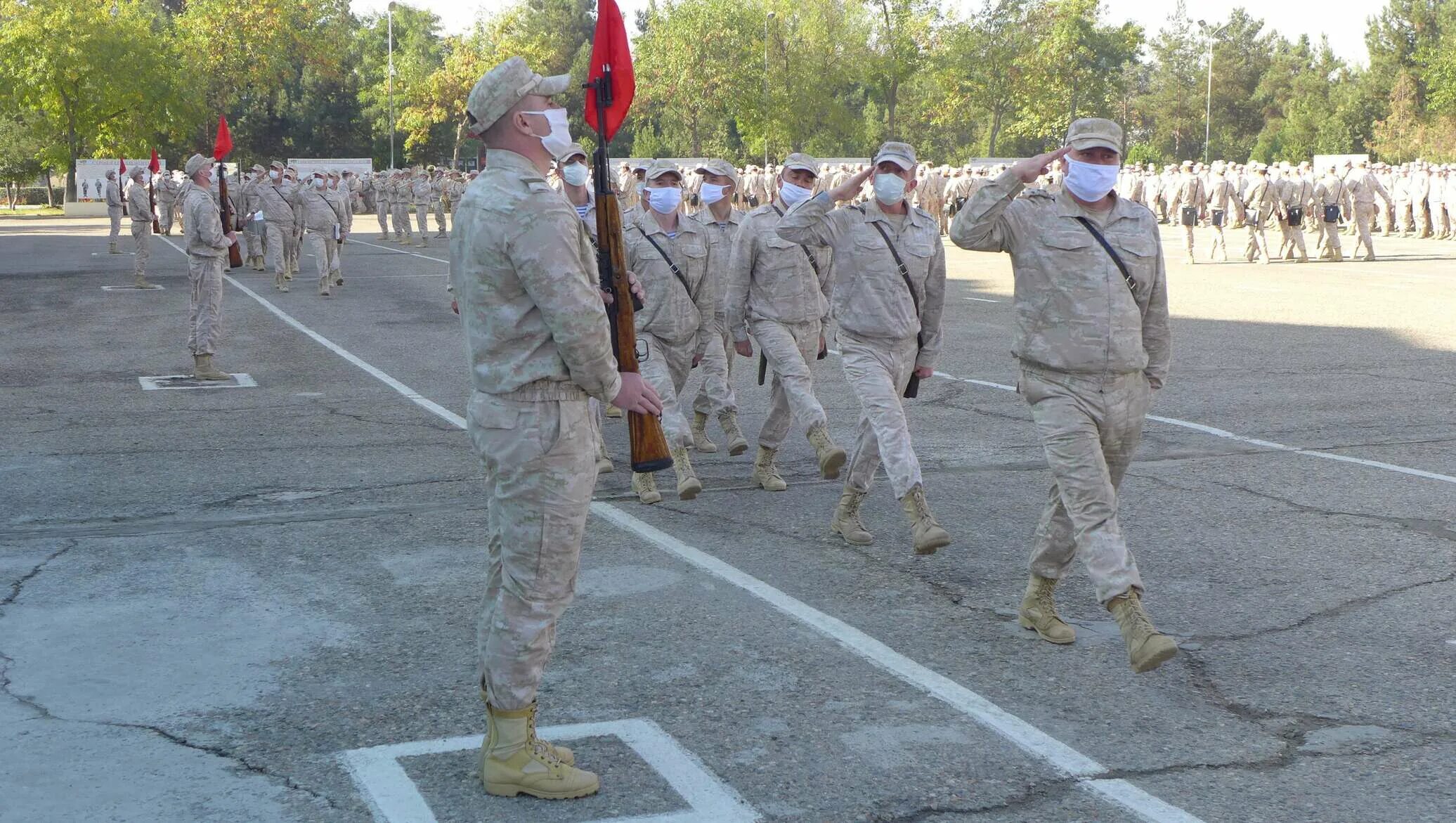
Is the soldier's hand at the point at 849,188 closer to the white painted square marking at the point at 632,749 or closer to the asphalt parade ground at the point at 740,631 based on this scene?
the asphalt parade ground at the point at 740,631

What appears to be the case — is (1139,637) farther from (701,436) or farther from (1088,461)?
(701,436)

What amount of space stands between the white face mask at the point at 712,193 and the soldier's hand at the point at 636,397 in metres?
5.35

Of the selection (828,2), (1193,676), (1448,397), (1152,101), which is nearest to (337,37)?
(828,2)

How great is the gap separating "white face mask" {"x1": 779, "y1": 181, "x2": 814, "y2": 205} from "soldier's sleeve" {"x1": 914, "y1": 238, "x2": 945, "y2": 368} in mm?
1410

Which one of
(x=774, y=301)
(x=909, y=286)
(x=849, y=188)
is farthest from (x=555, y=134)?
(x=774, y=301)

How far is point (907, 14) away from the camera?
233 feet

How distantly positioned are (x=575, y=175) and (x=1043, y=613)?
609 centimetres

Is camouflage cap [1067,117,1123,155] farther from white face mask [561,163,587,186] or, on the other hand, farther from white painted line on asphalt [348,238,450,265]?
white painted line on asphalt [348,238,450,265]

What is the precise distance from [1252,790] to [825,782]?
48.3 inches

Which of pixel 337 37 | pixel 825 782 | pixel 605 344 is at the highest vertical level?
pixel 337 37

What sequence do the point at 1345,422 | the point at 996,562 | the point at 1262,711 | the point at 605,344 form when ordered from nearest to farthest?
the point at 605,344, the point at 1262,711, the point at 996,562, the point at 1345,422

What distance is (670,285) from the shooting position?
9.11 meters

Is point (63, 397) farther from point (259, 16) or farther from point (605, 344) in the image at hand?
point (259, 16)

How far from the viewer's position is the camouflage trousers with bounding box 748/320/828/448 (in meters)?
8.35
